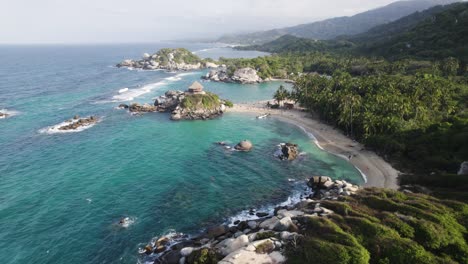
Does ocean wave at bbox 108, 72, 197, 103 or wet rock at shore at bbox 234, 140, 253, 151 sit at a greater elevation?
ocean wave at bbox 108, 72, 197, 103

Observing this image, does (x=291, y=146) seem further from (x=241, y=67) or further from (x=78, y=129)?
(x=241, y=67)

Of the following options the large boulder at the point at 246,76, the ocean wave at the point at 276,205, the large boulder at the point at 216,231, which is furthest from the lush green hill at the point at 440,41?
the large boulder at the point at 216,231

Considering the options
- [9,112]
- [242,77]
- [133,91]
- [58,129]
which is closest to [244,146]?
[58,129]

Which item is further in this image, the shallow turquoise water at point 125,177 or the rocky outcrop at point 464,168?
the rocky outcrop at point 464,168

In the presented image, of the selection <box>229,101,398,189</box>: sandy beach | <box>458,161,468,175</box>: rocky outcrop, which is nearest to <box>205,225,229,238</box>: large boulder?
<box>229,101,398,189</box>: sandy beach

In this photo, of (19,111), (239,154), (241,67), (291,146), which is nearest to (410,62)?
(241,67)

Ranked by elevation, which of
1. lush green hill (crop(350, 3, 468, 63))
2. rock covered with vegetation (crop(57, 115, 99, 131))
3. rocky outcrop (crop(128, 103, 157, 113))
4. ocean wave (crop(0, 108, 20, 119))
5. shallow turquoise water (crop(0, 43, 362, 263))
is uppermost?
lush green hill (crop(350, 3, 468, 63))

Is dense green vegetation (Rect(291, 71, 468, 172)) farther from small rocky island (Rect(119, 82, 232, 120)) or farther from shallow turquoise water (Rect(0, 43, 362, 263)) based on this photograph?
small rocky island (Rect(119, 82, 232, 120))

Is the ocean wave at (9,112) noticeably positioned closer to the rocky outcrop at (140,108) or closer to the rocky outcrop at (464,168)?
the rocky outcrop at (140,108)
